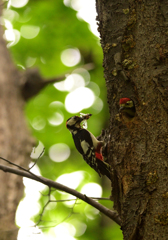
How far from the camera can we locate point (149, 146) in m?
1.70

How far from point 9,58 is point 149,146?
14.1 feet

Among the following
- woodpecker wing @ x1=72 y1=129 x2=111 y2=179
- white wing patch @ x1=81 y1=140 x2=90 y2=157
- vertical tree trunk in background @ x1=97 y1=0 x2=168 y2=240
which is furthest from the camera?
white wing patch @ x1=81 y1=140 x2=90 y2=157

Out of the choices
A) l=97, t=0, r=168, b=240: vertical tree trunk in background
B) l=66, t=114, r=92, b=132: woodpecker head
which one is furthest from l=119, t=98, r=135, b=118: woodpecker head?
l=66, t=114, r=92, b=132: woodpecker head

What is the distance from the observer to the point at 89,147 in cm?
351

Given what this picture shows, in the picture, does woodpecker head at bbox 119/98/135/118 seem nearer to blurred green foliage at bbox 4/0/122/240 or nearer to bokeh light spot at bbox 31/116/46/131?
blurred green foliage at bbox 4/0/122/240

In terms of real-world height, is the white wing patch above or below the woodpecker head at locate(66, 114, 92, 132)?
below

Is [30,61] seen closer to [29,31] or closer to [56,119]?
[29,31]

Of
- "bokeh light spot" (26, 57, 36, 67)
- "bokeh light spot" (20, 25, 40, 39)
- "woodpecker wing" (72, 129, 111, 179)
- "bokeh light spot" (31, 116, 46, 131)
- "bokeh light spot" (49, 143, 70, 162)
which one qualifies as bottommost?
"woodpecker wing" (72, 129, 111, 179)

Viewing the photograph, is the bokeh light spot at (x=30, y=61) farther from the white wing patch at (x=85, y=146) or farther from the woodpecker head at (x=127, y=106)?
the woodpecker head at (x=127, y=106)

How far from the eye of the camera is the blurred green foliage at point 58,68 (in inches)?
259

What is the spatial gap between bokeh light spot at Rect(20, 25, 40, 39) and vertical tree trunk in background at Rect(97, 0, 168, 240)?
4680 mm

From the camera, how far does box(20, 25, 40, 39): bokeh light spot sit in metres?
6.48

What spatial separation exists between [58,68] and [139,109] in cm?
554

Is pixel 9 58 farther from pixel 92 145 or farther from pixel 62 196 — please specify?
pixel 62 196
